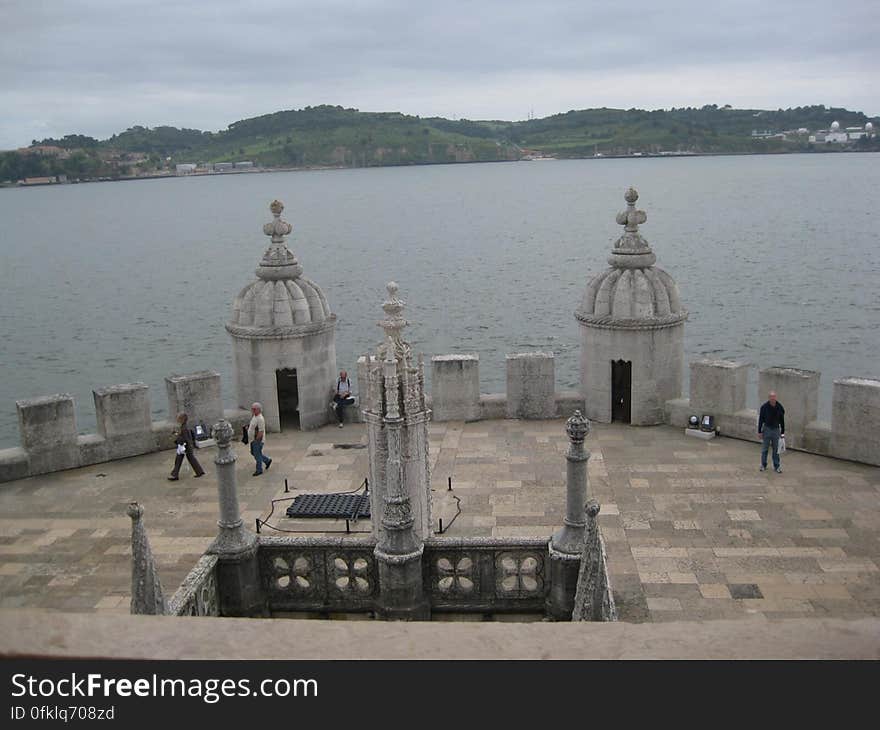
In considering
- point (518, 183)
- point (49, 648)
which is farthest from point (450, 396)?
point (518, 183)

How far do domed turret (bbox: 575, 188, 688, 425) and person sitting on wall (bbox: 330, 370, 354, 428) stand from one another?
4.17 metres

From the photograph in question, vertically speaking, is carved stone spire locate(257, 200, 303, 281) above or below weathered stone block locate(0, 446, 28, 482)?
above

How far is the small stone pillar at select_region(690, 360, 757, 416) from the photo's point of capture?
1588 centimetres

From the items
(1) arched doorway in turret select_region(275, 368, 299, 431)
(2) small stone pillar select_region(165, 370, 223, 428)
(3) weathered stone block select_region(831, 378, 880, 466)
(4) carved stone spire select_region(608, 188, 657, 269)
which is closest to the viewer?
(3) weathered stone block select_region(831, 378, 880, 466)

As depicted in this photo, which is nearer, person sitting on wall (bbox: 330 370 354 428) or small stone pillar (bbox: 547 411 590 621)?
small stone pillar (bbox: 547 411 590 621)

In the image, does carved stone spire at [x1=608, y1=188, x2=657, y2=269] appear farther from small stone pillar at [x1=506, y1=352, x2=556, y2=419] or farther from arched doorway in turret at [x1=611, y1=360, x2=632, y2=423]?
small stone pillar at [x1=506, y1=352, x2=556, y2=419]

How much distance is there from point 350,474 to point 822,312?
35.9m

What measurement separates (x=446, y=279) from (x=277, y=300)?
4068 cm

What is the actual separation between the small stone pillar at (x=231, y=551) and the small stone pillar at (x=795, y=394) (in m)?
8.55

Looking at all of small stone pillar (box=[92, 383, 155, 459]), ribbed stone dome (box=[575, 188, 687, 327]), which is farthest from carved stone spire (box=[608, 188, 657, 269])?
small stone pillar (box=[92, 383, 155, 459])

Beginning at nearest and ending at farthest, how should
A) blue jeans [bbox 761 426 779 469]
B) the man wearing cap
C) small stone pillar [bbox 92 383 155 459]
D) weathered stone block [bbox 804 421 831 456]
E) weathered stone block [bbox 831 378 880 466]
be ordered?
1. blue jeans [bbox 761 426 779 469]
2. weathered stone block [bbox 831 378 880 466]
3. the man wearing cap
4. weathered stone block [bbox 804 421 831 456]
5. small stone pillar [bbox 92 383 155 459]

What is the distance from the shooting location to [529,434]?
53.8 ft

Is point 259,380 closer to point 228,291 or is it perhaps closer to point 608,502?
point 608,502

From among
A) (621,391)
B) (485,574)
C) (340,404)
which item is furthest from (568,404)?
(485,574)
